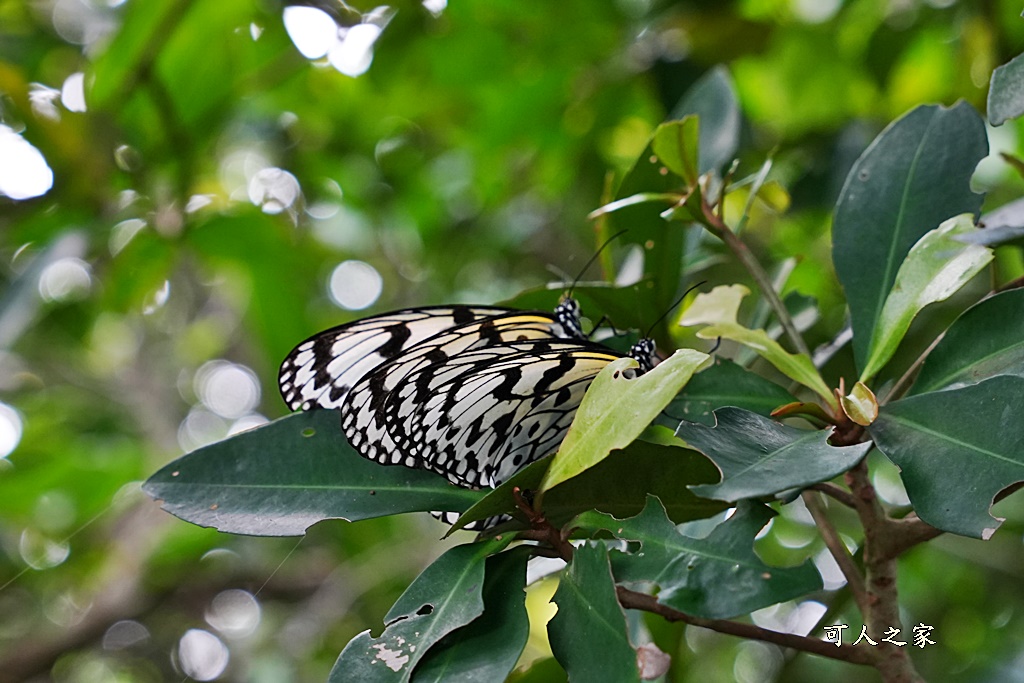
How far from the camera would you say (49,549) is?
98.5 inches

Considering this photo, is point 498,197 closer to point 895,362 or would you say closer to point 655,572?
point 895,362

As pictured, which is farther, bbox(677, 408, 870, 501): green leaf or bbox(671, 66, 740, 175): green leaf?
bbox(671, 66, 740, 175): green leaf

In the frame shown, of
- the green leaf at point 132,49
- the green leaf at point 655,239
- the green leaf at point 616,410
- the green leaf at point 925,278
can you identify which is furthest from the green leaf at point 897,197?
the green leaf at point 132,49

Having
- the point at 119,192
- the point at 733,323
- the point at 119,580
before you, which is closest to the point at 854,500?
the point at 733,323

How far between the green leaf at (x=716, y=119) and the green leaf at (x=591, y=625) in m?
0.54

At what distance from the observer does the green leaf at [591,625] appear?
1.70 ft

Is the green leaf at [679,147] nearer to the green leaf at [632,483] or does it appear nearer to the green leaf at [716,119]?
the green leaf at [716,119]

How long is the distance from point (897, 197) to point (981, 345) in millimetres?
173

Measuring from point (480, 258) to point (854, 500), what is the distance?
1.63 meters

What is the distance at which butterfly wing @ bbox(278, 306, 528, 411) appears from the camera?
2.81 ft

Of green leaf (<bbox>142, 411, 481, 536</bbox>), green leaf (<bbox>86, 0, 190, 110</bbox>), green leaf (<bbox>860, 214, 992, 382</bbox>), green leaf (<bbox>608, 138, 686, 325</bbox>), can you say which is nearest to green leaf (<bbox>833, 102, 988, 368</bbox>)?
green leaf (<bbox>860, 214, 992, 382</bbox>)

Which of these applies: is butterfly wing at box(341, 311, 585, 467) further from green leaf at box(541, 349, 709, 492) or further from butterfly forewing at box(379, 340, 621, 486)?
green leaf at box(541, 349, 709, 492)

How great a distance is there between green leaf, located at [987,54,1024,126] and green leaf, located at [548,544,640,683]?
39 cm

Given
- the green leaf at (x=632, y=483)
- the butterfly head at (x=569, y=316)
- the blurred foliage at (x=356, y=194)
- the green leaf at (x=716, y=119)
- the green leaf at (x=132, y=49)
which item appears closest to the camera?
the green leaf at (x=632, y=483)
